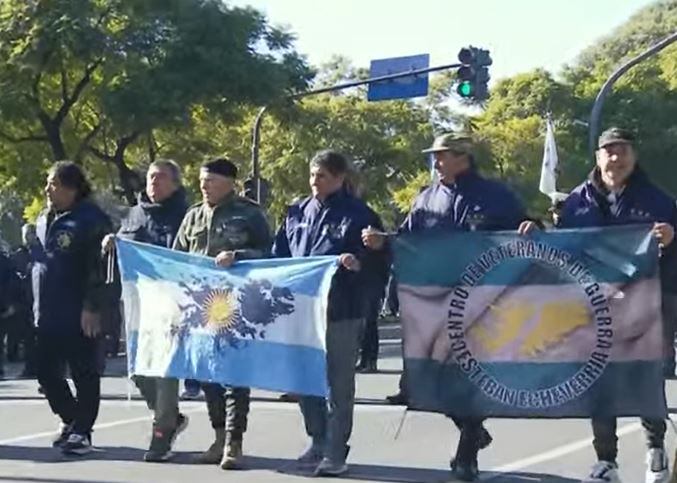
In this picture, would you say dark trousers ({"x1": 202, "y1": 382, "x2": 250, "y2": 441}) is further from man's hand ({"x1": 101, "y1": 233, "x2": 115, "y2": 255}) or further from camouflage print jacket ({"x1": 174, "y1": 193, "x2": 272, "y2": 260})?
man's hand ({"x1": 101, "y1": 233, "x2": 115, "y2": 255})

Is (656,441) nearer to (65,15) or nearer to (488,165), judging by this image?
(65,15)

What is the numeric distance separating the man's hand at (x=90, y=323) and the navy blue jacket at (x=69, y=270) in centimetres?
4

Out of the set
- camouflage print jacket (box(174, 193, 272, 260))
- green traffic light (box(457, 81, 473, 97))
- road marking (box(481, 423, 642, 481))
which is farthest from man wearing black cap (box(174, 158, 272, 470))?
green traffic light (box(457, 81, 473, 97))

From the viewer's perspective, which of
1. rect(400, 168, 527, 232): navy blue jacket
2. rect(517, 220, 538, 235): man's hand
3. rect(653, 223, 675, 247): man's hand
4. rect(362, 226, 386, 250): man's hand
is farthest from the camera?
rect(362, 226, 386, 250): man's hand

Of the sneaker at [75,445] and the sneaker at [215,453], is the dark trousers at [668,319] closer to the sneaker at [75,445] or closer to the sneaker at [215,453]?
the sneaker at [215,453]

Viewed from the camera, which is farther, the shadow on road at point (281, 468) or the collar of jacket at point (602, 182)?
the shadow on road at point (281, 468)

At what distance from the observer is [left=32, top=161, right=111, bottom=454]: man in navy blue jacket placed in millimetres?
9211

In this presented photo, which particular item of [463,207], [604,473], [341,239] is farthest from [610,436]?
[341,239]

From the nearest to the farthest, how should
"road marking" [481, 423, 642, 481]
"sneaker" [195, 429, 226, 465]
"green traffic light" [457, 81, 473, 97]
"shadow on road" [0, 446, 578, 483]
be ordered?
"shadow on road" [0, 446, 578, 483] < "road marking" [481, 423, 642, 481] < "sneaker" [195, 429, 226, 465] < "green traffic light" [457, 81, 473, 97]

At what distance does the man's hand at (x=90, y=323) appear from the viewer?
912 centimetres

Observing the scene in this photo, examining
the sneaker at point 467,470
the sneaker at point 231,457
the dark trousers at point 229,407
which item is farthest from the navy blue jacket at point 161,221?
the sneaker at point 467,470

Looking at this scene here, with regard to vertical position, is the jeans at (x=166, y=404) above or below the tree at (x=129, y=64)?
below

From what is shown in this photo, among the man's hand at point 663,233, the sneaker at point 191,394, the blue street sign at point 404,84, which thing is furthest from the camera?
the blue street sign at point 404,84

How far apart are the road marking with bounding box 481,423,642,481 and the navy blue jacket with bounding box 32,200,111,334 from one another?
2719 mm
